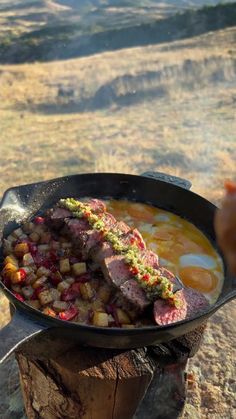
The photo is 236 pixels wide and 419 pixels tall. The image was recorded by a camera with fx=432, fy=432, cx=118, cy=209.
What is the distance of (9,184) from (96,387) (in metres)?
6.87

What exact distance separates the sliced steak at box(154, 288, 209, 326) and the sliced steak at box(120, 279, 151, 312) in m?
0.11

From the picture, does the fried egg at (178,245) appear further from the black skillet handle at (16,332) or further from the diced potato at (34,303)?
the black skillet handle at (16,332)

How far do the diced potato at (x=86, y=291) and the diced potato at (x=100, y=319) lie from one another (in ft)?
0.78

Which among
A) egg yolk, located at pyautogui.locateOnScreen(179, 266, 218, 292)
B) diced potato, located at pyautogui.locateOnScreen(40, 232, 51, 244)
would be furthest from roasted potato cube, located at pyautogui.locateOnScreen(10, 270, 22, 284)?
egg yolk, located at pyautogui.locateOnScreen(179, 266, 218, 292)

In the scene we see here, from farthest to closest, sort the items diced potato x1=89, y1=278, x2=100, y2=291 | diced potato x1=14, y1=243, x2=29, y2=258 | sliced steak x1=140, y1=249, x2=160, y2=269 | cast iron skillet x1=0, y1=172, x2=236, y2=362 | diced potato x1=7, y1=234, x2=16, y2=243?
diced potato x1=7, y1=234, x2=16, y2=243
diced potato x1=14, y1=243, x2=29, y2=258
sliced steak x1=140, y1=249, x2=160, y2=269
diced potato x1=89, y1=278, x2=100, y2=291
cast iron skillet x1=0, y1=172, x2=236, y2=362

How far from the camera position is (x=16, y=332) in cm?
299

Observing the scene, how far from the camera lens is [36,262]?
13.3ft

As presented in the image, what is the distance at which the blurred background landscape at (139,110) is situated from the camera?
631 cm

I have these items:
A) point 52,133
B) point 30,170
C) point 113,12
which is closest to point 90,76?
point 52,133

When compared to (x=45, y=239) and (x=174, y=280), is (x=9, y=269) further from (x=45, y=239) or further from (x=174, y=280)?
(x=174, y=280)

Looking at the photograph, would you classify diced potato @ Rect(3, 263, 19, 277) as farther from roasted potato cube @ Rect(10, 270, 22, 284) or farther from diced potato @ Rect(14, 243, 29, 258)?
diced potato @ Rect(14, 243, 29, 258)

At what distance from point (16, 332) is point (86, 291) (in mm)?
887

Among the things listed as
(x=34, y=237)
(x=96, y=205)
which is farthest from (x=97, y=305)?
(x=96, y=205)

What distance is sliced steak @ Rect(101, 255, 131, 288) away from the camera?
3.70 meters
